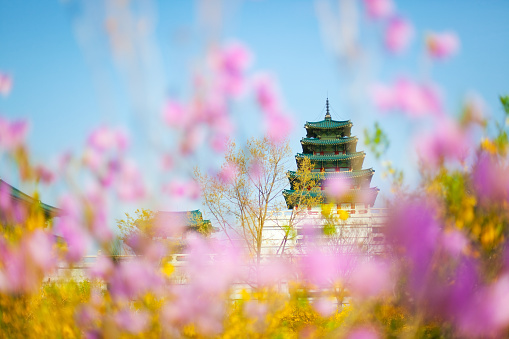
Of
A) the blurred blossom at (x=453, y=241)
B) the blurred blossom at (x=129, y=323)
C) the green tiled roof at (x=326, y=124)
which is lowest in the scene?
the blurred blossom at (x=129, y=323)

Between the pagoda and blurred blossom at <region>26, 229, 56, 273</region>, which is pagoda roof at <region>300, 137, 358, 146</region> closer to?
the pagoda

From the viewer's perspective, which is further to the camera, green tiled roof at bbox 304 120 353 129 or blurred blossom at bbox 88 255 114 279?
green tiled roof at bbox 304 120 353 129

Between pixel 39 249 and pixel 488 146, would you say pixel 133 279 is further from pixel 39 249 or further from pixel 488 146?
pixel 488 146

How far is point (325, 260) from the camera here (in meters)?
1.85

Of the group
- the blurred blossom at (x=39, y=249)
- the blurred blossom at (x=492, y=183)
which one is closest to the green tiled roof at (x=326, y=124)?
the blurred blossom at (x=492, y=183)

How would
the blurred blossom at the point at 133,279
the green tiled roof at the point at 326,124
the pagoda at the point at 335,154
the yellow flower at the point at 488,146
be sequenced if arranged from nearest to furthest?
1. the blurred blossom at the point at 133,279
2. the yellow flower at the point at 488,146
3. the pagoda at the point at 335,154
4. the green tiled roof at the point at 326,124

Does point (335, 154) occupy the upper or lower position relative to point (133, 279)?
upper

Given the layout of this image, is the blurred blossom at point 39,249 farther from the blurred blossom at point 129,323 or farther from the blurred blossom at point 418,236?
the blurred blossom at point 418,236

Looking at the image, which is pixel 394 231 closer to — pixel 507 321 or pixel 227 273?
pixel 507 321

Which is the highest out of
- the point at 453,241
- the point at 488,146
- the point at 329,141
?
the point at 329,141

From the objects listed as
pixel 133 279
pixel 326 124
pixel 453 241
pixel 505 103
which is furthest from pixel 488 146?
pixel 326 124

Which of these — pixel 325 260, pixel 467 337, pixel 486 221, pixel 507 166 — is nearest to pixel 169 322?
pixel 325 260

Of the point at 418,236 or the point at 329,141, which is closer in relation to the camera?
the point at 418,236

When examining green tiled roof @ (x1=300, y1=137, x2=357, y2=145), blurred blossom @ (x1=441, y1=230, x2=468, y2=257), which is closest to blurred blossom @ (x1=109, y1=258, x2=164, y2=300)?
blurred blossom @ (x1=441, y1=230, x2=468, y2=257)
